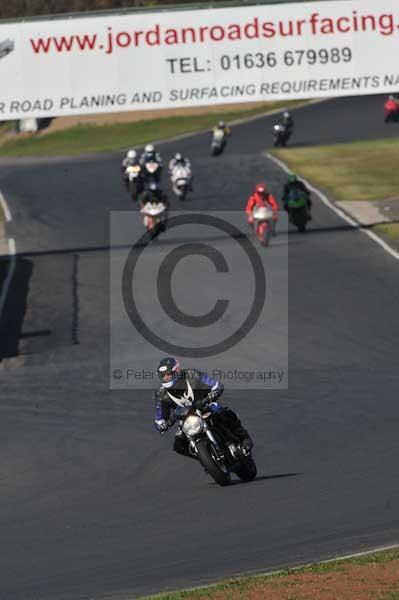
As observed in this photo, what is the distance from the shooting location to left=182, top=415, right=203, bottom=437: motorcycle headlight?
13.6 meters

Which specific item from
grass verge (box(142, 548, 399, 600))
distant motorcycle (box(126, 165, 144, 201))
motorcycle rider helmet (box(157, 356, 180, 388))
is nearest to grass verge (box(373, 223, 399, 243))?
distant motorcycle (box(126, 165, 144, 201))

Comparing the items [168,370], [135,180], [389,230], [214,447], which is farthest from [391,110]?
[214,447]

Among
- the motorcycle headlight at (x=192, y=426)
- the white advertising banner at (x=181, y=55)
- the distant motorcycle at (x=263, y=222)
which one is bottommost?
the distant motorcycle at (x=263, y=222)

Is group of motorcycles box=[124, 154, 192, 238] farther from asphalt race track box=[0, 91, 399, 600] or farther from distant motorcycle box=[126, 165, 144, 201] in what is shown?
asphalt race track box=[0, 91, 399, 600]

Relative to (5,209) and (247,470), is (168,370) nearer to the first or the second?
(247,470)

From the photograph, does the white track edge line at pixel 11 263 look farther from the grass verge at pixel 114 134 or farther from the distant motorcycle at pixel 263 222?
the grass verge at pixel 114 134

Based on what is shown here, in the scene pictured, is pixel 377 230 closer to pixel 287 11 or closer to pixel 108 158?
pixel 287 11

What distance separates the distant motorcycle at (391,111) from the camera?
6525 centimetres

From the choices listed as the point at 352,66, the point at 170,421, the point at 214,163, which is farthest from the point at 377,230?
the point at 170,421

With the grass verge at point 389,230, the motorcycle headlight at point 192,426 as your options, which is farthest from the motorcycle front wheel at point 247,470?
the grass verge at point 389,230

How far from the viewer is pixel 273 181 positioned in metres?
46.8

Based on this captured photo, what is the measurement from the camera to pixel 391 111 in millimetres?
65500

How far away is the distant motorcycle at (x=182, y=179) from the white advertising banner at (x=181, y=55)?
9.49 meters

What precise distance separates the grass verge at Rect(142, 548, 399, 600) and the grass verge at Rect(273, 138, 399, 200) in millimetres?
33432
